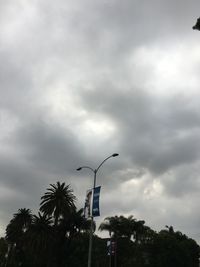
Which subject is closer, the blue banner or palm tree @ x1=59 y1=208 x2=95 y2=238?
the blue banner

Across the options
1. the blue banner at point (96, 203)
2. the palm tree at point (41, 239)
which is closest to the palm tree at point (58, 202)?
the palm tree at point (41, 239)

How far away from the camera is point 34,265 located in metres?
90.4

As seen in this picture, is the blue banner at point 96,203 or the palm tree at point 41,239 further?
the palm tree at point 41,239

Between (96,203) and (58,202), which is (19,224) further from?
(96,203)

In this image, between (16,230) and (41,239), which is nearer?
(41,239)

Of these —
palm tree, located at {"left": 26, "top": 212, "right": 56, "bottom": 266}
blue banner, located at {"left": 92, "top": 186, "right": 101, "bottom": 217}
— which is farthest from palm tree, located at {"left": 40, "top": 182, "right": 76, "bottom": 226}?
blue banner, located at {"left": 92, "top": 186, "right": 101, "bottom": 217}

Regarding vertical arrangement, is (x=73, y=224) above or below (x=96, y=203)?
above

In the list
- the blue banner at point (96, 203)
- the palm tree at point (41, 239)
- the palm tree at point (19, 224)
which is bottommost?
the blue banner at point (96, 203)

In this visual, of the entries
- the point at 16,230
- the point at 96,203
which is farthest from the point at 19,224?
the point at 96,203

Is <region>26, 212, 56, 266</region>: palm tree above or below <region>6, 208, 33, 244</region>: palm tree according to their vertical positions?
below

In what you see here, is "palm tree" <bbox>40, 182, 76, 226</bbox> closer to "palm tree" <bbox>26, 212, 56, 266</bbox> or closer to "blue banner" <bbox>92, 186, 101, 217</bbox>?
"palm tree" <bbox>26, 212, 56, 266</bbox>

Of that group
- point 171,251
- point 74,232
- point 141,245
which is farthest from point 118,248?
point 74,232

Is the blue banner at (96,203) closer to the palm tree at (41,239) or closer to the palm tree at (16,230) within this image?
the palm tree at (41,239)

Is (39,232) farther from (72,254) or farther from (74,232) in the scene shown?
(72,254)
